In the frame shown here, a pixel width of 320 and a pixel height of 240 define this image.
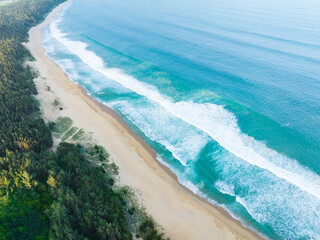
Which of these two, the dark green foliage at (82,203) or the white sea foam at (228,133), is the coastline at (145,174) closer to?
the dark green foliage at (82,203)

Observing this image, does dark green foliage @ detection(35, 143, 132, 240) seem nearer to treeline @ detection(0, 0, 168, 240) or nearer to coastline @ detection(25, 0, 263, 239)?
treeline @ detection(0, 0, 168, 240)

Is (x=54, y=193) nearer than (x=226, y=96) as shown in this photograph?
Yes

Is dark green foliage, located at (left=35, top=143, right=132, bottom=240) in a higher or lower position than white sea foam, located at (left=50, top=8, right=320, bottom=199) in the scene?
higher

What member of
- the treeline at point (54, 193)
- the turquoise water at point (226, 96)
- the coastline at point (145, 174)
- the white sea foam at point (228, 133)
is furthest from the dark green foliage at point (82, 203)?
the white sea foam at point (228, 133)

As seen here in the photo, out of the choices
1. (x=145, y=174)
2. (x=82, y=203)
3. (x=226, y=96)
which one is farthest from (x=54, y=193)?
(x=226, y=96)

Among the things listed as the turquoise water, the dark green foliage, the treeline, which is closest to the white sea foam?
the turquoise water

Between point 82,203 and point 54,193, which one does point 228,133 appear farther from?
point 54,193
